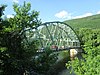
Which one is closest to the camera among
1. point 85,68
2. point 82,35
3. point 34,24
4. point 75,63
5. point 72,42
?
point 85,68

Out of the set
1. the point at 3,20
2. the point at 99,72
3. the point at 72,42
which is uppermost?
the point at 3,20

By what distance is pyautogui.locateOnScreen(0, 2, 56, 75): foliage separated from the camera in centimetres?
2611

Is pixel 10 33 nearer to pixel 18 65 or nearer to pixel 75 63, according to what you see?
pixel 18 65

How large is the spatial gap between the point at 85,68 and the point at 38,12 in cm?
1860

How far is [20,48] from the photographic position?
29062 millimetres

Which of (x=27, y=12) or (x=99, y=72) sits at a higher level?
(x=27, y=12)

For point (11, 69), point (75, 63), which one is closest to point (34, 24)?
point (11, 69)

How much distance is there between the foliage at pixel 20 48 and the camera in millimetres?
26108

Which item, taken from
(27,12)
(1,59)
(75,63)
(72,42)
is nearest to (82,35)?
(72,42)

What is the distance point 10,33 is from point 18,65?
306 centimetres

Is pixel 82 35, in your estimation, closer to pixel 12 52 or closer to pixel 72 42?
pixel 72 42

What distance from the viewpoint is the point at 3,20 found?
27.2 m

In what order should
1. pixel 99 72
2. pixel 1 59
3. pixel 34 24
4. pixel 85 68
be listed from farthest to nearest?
pixel 34 24
pixel 1 59
pixel 85 68
pixel 99 72

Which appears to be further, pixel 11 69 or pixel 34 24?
pixel 34 24
